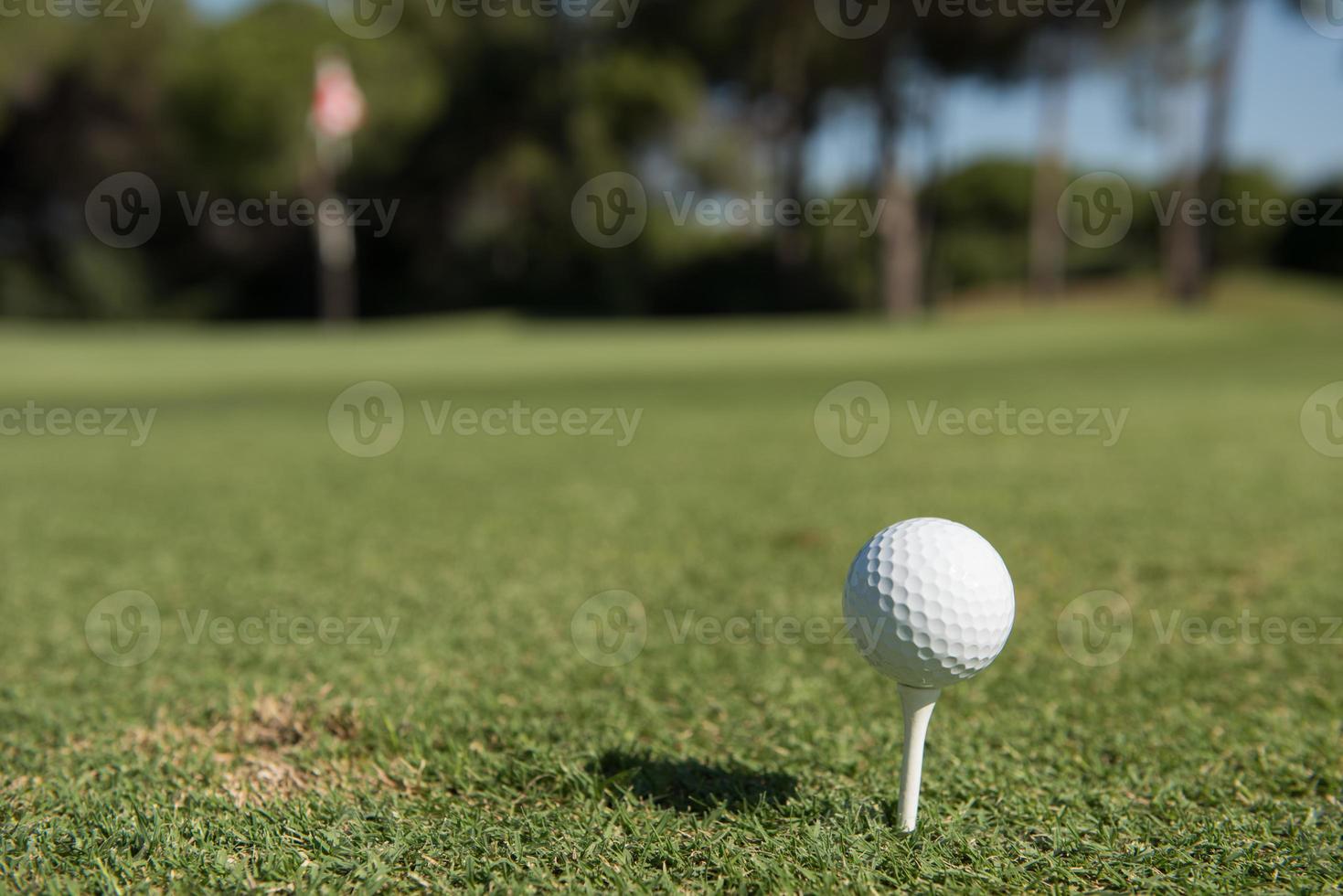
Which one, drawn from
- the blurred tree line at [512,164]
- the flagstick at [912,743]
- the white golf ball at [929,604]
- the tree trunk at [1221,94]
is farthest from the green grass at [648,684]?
the blurred tree line at [512,164]

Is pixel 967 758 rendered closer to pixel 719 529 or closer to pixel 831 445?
pixel 719 529

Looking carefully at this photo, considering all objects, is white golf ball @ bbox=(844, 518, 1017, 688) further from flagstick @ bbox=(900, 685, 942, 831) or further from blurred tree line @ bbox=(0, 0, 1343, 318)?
blurred tree line @ bbox=(0, 0, 1343, 318)

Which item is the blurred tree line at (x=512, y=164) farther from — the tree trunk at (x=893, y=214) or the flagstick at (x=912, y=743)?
the flagstick at (x=912, y=743)

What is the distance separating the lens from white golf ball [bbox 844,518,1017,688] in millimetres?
1519

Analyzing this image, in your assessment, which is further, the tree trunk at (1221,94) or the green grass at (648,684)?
the tree trunk at (1221,94)

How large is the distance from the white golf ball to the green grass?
0.89 ft

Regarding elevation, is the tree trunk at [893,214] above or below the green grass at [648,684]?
above

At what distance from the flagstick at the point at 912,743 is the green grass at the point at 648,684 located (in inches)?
2.1

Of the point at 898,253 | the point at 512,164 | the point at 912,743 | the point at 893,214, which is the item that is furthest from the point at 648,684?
the point at 512,164

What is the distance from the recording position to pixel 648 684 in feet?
7.64

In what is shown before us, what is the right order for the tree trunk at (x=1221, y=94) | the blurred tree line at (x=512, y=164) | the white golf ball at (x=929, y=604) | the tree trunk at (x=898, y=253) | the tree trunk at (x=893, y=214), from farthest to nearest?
1. the blurred tree line at (x=512, y=164)
2. the tree trunk at (x=898, y=253)
3. the tree trunk at (x=893, y=214)
4. the tree trunk at (x=1221, y=94)
5. the white golf ball at (x=929, y=604)

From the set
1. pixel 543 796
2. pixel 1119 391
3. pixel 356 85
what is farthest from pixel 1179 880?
pixel 356 85

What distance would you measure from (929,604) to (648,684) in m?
0.96

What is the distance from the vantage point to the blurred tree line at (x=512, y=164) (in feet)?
91.1
